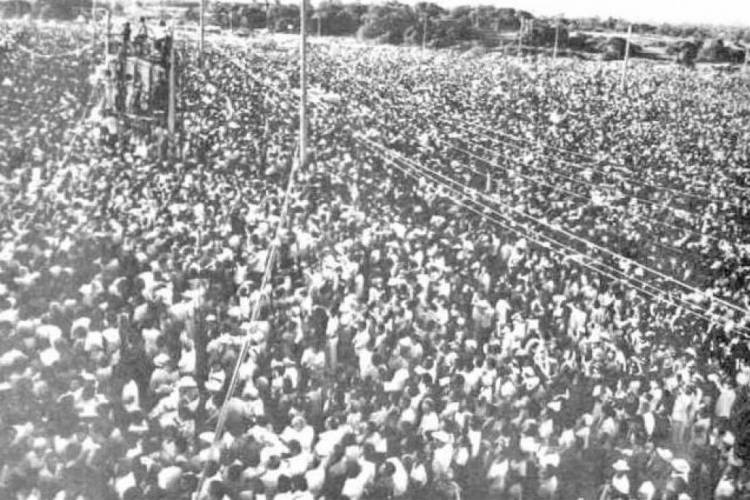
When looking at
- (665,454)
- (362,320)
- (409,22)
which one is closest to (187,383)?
(362,320)

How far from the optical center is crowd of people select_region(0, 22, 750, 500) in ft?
26.2

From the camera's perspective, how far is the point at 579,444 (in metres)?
8.59

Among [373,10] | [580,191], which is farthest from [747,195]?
[373,10]

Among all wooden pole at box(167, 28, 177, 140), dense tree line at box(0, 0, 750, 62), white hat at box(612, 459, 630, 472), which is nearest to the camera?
white hat at box(612, 459, 630, 472)

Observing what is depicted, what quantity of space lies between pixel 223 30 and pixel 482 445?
5078 cm

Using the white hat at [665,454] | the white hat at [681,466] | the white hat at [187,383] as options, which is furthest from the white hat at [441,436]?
the white hat at [187,383]

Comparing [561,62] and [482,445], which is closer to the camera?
[482,445]

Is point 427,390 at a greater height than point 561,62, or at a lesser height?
lesser

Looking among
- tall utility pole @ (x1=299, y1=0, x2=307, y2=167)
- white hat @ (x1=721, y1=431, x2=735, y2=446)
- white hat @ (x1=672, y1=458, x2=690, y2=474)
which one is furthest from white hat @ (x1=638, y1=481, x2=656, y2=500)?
tall utility pole @ (x1=299, y1=0, x2=307, y2=167)

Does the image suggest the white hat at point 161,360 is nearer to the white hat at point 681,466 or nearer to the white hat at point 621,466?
the white hat at point 621,466

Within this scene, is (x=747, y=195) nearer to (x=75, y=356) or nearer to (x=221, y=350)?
(x=221, y=350)

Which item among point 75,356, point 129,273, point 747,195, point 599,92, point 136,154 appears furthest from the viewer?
point 599,92

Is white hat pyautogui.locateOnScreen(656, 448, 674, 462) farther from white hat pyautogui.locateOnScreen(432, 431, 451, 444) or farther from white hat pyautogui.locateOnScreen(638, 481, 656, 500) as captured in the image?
white hat pyautogui.locateOnScreen(432, 431, 451, 444)

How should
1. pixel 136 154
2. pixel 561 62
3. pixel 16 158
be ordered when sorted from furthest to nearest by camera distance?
pixel 561 62 → pixel 136 154 → pixel 16 158
